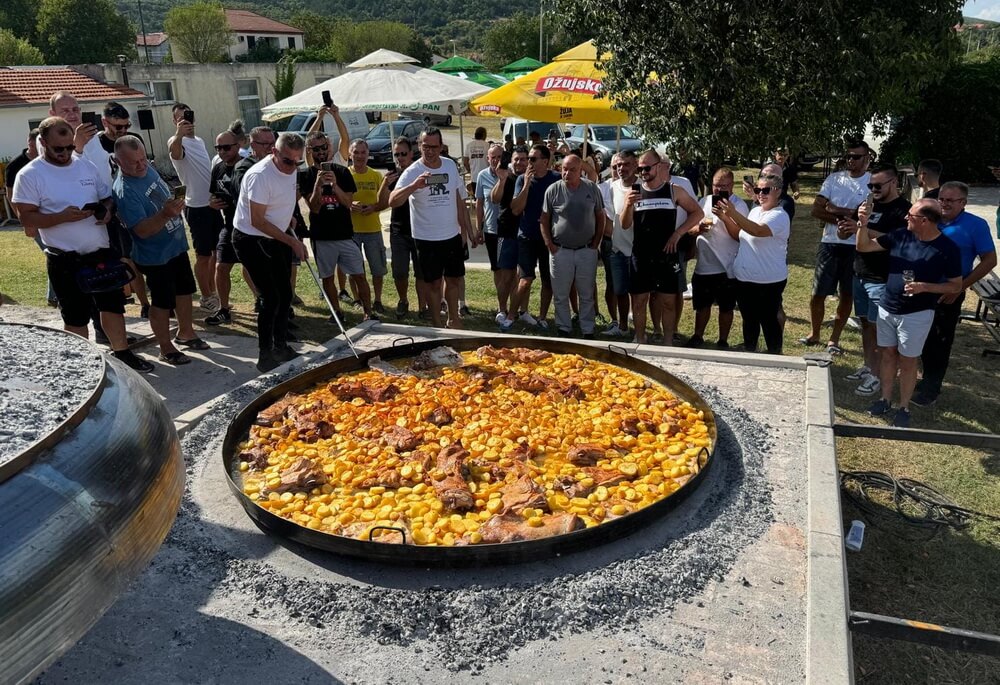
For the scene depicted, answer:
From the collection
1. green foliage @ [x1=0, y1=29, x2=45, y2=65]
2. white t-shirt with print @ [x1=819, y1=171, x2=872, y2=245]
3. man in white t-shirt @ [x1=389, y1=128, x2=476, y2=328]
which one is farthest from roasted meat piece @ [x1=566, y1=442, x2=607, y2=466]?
green foliage @ [x1=0, y1=29, x2=45, y2=65]

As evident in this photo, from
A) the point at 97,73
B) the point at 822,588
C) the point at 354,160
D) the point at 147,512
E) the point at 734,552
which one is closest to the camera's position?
the point at 147,512

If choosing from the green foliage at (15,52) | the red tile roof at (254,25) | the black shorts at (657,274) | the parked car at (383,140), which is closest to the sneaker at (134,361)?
the black shorts at (657,274)

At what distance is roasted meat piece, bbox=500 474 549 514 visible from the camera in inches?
159

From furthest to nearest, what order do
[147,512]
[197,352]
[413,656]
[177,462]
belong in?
[197,352] → [413,656] → [177,462] → [147,512]

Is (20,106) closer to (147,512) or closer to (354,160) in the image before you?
(354,160)

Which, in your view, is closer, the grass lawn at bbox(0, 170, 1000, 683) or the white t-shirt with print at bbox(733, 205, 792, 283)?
the grass lawn at bbox(0, 170, 1000, 683)

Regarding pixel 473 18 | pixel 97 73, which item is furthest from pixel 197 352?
pixel 473 18

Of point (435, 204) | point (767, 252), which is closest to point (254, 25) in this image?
point (435, 204)

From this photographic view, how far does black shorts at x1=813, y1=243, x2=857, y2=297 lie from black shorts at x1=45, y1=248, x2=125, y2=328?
6.53 meters

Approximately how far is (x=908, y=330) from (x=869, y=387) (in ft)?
2.93

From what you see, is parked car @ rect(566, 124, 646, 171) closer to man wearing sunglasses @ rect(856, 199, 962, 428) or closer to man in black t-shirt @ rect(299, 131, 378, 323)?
man in black t-shirt @ rect(299, 131, 378, 323)

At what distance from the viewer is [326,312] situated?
29.4 ft

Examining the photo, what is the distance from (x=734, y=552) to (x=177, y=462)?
2688 millimetres

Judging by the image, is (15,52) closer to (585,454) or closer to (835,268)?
(835,268)
